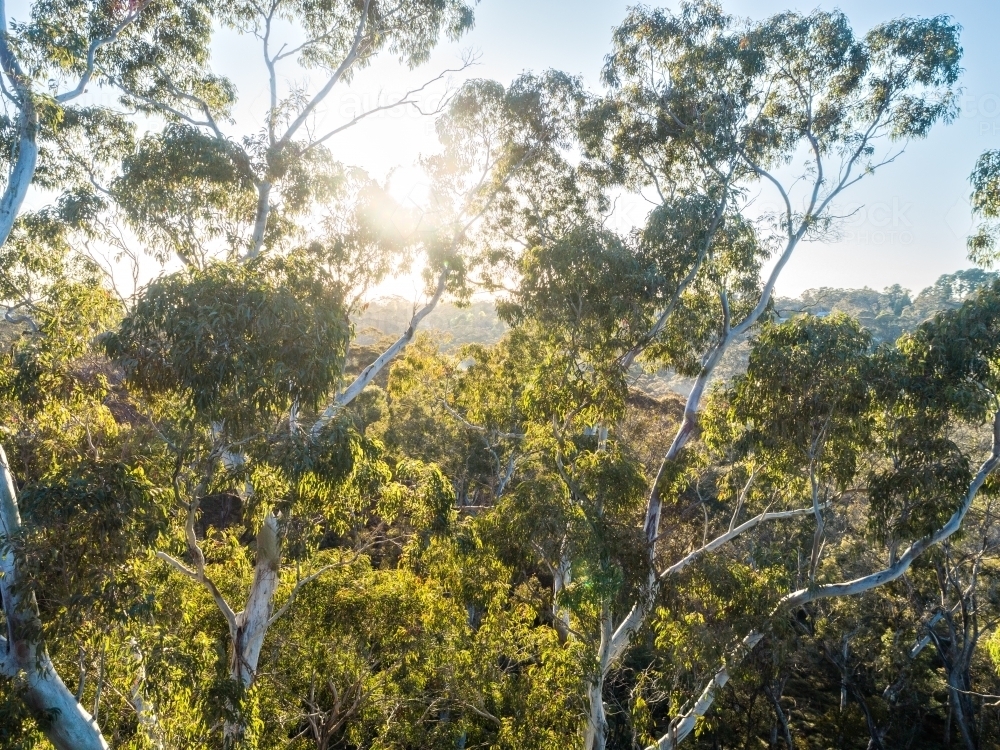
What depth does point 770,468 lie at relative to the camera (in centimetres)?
699

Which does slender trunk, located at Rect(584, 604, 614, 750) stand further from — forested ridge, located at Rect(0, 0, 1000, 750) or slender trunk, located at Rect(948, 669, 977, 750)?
slender trunk, located at Rect(948, 669, 977, 750)

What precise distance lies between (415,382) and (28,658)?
7209 millimetres

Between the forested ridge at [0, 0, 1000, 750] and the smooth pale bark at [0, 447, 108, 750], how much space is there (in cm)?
2

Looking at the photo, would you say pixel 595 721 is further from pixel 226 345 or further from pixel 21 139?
pixel 21 139

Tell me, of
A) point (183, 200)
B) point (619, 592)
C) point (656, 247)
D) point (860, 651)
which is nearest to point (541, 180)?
point (656, 247)

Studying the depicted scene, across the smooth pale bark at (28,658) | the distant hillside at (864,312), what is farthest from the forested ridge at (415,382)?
the distant hillside at (864,312)

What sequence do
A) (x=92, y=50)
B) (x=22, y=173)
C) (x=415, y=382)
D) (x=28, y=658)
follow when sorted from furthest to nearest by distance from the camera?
(x=415, y=382) < (x=92, y=50) < (x=22, y=173) < (x=28, y=658)

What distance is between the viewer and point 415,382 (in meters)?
10.9

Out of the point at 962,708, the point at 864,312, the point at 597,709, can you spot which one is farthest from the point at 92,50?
the point at 864,312

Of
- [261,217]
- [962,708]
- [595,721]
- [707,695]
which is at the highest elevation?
[261,217]

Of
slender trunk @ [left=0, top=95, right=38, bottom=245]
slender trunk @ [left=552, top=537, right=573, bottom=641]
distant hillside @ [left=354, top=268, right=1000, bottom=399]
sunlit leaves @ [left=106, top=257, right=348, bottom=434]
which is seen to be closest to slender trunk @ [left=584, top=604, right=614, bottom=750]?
slender trunk @ [left=552, top=537, right=573, bottom=641]

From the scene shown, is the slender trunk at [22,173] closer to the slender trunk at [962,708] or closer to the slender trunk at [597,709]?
the slender trunk at [597,709]

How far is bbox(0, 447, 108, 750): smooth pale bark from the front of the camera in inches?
160

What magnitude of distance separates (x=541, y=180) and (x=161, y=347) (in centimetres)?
697
